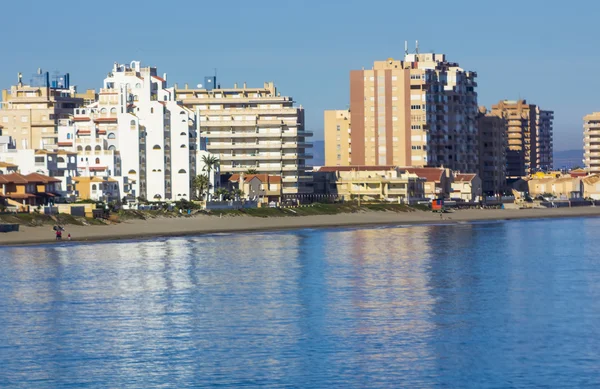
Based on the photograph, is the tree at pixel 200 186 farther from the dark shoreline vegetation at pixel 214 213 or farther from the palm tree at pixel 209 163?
the dark shoreline vegetation at pixel 214 213

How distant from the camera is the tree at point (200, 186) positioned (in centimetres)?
15975

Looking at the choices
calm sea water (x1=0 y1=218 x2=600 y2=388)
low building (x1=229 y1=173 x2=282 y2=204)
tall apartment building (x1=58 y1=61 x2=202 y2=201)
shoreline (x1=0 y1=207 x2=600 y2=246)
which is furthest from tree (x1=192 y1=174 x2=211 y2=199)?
calm sea water (x1=0 y1=218 x2=600 y2=388)

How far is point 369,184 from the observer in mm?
188125

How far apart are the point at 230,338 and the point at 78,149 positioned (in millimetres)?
105062

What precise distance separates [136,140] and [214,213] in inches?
642

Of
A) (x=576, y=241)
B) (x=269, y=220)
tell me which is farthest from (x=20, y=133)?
(x=576, y=241)

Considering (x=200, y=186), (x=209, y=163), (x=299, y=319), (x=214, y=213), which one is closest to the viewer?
(x=299, y=319)

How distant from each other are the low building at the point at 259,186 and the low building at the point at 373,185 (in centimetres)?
1468

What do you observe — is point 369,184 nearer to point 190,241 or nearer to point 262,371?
point 190,241

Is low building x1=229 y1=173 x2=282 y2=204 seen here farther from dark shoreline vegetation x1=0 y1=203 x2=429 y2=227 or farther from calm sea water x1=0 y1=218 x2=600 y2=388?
calm sea water x1=0 y1=218 x2=600 y2=388

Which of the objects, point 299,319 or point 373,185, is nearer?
point 299,319

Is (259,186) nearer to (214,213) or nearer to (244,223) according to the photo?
(214,213)

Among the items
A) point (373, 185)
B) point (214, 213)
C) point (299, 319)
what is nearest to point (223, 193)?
point (214, 213)

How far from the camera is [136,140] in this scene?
156m
